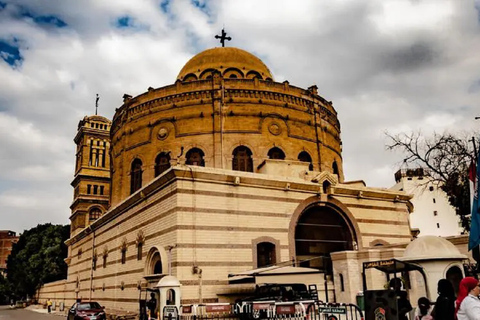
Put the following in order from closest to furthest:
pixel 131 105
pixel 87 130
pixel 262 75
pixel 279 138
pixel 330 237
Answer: pixel 330 237 < pixel 279 138 < pixel 131 105 < pixel 262 75 < pixel 87 130

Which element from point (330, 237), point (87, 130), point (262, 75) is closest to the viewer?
point (330, 237)

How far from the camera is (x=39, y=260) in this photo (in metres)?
59.9

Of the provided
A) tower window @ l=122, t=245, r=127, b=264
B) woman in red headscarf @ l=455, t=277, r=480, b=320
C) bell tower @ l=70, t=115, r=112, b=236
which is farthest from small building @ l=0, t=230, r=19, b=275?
woman in red headscarf @ l=455, t=277, r=480, b=320

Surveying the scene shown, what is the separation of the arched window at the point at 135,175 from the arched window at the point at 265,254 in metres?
11.4

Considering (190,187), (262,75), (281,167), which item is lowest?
(190,187)

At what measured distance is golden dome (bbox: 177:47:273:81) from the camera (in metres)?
32.1

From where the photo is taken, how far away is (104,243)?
1168 inches

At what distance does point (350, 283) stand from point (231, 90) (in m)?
14.7

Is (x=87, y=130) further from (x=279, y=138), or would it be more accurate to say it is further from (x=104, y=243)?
(x=279, y=138)

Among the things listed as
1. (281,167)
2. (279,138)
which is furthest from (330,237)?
(279,138)

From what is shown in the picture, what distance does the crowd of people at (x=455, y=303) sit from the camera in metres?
5.48

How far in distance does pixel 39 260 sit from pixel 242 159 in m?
45.0

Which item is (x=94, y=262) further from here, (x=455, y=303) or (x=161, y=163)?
(x=455, y=303)

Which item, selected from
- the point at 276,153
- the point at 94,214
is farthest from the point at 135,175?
the point at 94,214
